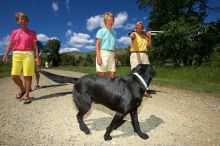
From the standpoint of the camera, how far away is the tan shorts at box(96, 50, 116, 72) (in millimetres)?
6188

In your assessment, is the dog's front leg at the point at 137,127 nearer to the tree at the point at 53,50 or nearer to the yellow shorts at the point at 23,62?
the yellow shorts at the point at 23,62

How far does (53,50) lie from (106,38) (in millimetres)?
89628

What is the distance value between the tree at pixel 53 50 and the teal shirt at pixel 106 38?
83129 mm

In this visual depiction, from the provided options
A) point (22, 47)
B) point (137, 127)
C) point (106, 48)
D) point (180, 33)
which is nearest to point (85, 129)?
point (137, 127)

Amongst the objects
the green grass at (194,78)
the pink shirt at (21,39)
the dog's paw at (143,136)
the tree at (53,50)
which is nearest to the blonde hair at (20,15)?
the pink shirt at (21,39)

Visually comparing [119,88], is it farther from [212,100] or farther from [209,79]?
[209,79]

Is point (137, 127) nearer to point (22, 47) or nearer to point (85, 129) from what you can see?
point (85, 129)

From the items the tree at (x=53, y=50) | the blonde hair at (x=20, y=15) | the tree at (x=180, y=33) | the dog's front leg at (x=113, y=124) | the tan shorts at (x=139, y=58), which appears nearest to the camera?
the dog's front leg at (x=113, y=124)

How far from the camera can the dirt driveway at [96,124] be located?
5160 mm

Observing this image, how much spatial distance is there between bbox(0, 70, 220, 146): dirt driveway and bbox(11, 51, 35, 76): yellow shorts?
37.5 inches

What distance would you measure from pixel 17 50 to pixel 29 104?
5.06 ft

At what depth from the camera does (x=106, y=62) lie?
6.24 metres

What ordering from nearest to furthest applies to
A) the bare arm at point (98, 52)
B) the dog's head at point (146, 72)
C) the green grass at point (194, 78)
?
the dog's head at point (146, 72)
the bare arm at point (98, 52)
the green grass at point (194, 78)

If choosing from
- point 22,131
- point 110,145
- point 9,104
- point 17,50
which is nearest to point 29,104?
point 9,104
